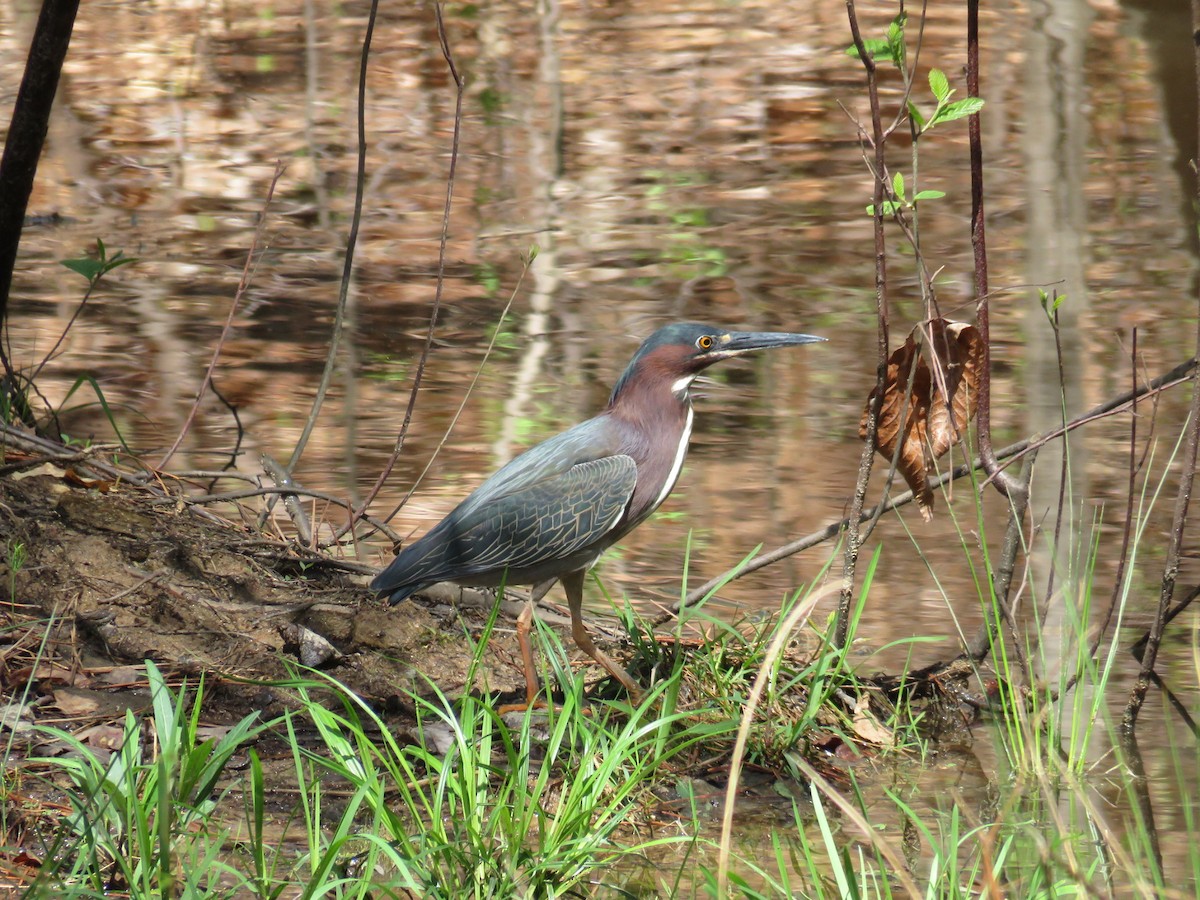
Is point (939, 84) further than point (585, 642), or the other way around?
point (585, 642)

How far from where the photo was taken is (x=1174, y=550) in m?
4.17

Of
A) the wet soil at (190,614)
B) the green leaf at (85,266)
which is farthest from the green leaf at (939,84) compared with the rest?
the green leaf at (85,266)

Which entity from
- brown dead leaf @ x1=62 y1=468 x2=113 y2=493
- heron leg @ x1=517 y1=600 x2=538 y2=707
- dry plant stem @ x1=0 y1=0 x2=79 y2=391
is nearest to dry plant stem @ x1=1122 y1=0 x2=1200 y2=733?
heron leg @ x1=517 y1=600 x2=538 y2=707

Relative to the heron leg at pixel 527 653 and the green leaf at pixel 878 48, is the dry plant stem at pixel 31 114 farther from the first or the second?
the green leaf at pixel 878 48

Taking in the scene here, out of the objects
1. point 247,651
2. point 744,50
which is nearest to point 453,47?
point 744,50

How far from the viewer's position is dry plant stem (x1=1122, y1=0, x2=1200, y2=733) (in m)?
3.99

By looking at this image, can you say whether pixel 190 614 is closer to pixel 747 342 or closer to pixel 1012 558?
pixel 747 342

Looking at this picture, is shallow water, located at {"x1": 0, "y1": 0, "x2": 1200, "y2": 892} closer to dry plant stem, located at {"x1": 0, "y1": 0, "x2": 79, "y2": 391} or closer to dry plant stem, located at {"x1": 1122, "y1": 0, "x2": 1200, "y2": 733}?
dry plant stem, located at {"x1": 1122, "y1": 0, "x2": 1200, "y2": 733}

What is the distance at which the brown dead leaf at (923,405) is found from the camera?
4230mm

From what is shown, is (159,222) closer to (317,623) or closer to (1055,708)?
(317,623)

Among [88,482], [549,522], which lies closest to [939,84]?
[549,522]

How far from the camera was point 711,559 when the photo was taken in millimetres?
5926

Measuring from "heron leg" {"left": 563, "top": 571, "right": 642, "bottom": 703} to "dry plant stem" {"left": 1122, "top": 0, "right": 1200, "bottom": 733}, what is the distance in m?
1.38

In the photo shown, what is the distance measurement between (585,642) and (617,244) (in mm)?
6530
